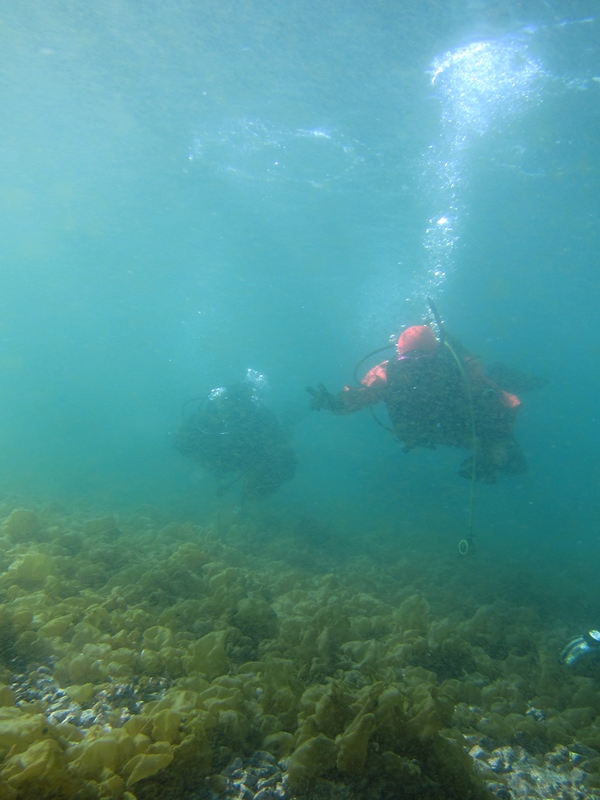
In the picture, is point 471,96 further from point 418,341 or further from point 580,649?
point 580,649

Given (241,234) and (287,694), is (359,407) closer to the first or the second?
(287,694)

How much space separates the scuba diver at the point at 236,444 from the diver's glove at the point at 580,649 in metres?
7.53

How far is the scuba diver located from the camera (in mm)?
10680

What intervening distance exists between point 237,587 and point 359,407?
420 cm

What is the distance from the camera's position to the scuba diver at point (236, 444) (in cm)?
1068

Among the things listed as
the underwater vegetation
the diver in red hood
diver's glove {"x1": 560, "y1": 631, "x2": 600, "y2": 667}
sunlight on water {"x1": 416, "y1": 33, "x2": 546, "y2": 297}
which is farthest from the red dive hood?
sunlight on water {"x1": 416, "y1": 33, "x2": 546, "y2": 297}

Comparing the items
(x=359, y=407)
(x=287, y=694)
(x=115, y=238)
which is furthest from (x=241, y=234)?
(x=287, y=694)

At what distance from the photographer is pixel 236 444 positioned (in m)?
10.6

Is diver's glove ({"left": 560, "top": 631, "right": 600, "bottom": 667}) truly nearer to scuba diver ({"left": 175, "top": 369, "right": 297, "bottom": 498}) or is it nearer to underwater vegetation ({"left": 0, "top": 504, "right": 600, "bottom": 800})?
underwater vegetation ({"left": 0, "top": 504, "right": 600, "bottom": 800})

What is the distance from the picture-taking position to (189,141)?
15.6 meters

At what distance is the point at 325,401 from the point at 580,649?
4.97 m

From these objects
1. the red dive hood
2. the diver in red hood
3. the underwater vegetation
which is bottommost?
the underwater vegetation

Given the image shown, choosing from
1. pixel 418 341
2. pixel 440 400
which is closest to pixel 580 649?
pixel 440 400

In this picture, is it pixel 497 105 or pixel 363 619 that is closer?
pixel 363 619
